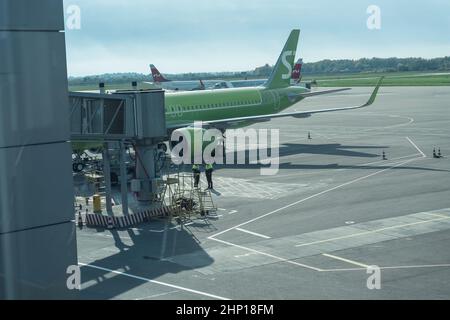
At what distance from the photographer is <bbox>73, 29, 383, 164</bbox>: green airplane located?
5631cm

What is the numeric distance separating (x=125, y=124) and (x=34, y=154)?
73.8ft

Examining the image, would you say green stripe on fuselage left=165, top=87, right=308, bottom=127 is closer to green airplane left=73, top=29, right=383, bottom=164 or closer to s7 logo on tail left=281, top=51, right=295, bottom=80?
green airplane left=73, top=29, right=383, bottom=164

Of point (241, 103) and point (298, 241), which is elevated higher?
point (241, 103)

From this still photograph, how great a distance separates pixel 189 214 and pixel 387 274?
1392cm

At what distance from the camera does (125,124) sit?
32.6 m

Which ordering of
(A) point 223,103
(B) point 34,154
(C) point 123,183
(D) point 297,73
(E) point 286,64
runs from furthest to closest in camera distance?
(D) point 297,73 < (E) point 286,64 < (A) point 223,103 < (C) point 123,183 < (B) point 34,154

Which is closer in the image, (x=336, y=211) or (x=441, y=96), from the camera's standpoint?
(x=336, y=211)

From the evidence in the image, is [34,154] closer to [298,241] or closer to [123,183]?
[298,241]

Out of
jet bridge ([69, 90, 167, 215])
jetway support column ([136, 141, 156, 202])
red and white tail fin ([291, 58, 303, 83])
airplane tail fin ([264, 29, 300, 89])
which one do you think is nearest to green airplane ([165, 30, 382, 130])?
airplane tail fin ([264, 29, 300, 89])

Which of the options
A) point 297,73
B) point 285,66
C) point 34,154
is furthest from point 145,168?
point 297,73

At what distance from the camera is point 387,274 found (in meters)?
22.2
